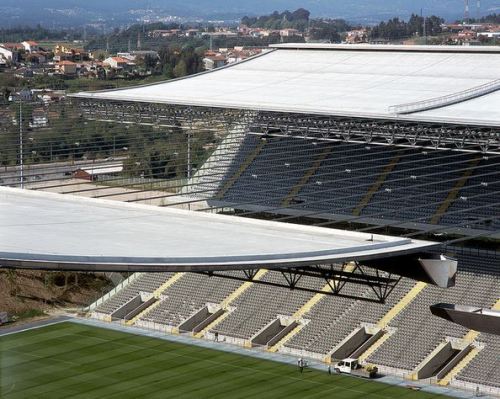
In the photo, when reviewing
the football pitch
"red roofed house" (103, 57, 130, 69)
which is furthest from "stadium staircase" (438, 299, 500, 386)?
"red roofed house" (103, 57, 130, 69)

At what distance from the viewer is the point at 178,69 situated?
3846 inches

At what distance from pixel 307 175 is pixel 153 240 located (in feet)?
61.1

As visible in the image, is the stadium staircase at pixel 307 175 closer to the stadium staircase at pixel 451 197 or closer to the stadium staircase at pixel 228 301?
the stadium staircase at pixel 228 301

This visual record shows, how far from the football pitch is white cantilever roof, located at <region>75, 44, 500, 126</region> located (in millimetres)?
7754

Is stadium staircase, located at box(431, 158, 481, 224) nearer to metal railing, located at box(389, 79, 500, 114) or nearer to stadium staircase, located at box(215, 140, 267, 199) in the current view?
metal railing, located at box(389, 79, 500, 114)

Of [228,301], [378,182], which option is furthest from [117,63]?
[228,301]

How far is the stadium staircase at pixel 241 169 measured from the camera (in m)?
45.8

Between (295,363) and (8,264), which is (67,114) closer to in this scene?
(295,363)

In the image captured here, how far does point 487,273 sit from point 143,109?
552 inches

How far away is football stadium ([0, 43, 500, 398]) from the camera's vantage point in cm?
2625

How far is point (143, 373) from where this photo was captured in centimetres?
3384

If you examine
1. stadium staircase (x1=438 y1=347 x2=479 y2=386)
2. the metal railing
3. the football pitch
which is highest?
the metal railing

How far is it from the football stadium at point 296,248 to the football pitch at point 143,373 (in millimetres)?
82

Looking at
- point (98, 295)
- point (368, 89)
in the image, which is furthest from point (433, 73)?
point (98, 295)
